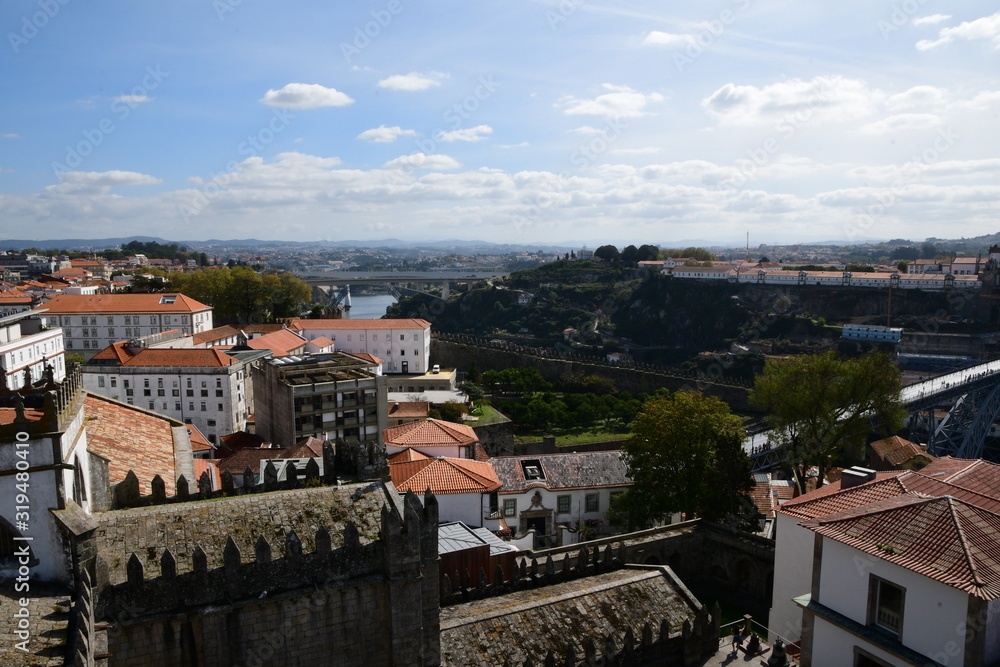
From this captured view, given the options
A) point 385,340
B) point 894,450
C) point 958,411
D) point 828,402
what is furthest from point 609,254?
point 828,402

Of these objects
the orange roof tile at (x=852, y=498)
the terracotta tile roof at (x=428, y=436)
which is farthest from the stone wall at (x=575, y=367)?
the orange roof tile at (x=852, y=498)

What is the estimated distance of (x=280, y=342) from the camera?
49000 millimetres

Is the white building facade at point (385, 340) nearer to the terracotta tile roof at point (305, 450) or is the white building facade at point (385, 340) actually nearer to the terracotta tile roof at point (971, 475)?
the terracotta tile roof at point (305, 450)

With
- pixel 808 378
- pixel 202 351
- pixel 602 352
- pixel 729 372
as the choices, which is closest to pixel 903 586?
pixel 808 378

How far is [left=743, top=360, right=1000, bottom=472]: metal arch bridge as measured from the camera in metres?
46.2

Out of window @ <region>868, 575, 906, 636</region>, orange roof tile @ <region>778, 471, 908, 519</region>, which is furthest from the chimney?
window @ <region>868, 575, 906, 636</region>

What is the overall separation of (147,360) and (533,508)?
25202mm

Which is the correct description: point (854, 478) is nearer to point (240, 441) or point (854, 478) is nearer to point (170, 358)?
point (240, 441)

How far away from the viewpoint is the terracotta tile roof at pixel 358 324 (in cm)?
5600

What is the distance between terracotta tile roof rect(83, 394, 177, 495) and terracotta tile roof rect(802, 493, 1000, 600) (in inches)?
485

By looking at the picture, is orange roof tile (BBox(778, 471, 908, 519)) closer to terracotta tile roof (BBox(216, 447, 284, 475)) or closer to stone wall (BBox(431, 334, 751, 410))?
terracotta tile roof (BBox(216, 447, 284, 475))

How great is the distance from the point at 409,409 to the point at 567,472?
1869 cm

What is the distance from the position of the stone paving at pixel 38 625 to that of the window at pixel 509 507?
17712mm

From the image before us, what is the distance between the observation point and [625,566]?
59.4ft
